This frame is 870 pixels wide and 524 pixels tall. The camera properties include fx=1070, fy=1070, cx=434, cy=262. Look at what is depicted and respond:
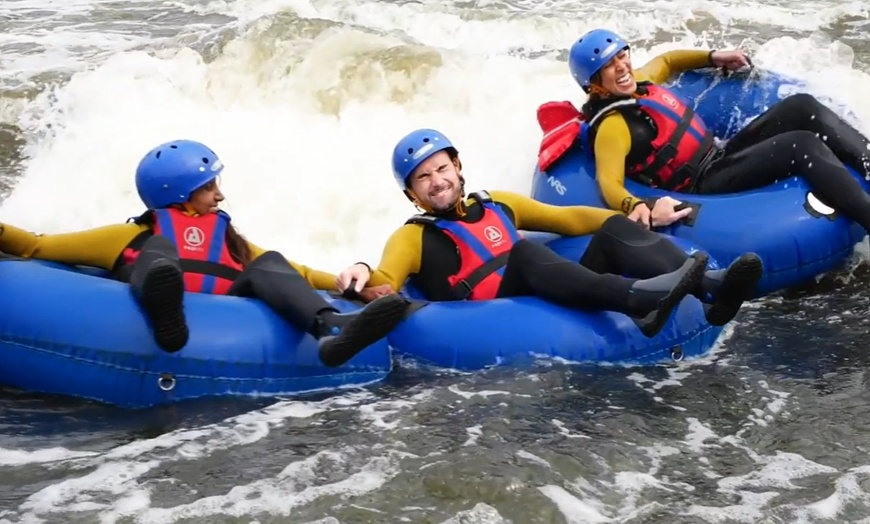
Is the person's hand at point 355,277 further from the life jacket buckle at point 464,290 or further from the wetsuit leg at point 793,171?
the wetsuit leg at point 793,171

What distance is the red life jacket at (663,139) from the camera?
219 inches

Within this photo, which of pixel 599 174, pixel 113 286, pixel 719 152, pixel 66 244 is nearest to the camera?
pixel 113 286

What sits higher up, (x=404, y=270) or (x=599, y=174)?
(x=599, y=174)

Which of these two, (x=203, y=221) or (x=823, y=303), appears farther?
(x=823, y=303)

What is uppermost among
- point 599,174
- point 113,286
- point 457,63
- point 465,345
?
point 457,63

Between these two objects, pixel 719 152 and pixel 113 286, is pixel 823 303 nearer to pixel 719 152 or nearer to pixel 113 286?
pixel 719 152

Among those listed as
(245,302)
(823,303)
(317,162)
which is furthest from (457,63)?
(245,302)

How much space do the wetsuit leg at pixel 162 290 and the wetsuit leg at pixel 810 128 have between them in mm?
3164

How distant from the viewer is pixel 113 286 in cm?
404

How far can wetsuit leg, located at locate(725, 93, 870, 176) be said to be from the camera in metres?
5.37

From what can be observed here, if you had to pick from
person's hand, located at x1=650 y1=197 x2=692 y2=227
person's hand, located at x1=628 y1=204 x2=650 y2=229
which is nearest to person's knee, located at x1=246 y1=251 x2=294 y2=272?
person's hand, located at x1=628 y1=204 x2=650 y2=229

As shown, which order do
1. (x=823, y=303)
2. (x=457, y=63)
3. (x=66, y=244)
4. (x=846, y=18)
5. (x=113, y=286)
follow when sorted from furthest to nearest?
(x=846, y=18) → (x=457, y=63) → (x=823, y=303) → (x=66, y=244) → (x=113, y=286)

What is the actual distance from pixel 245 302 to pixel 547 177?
215cm

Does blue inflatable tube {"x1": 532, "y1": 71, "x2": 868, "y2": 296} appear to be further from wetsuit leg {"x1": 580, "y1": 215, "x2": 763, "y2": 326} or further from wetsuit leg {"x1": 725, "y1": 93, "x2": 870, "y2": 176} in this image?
wetsuit leg {"x1": 580, "y1": 215, "x2": 763, "y2": 326}
